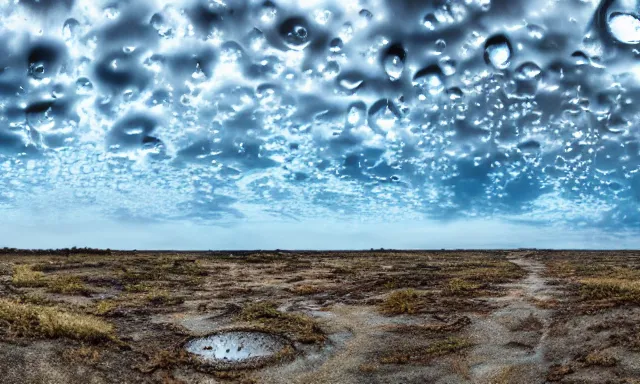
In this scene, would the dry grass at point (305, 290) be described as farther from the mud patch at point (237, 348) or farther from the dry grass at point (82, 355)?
the dry grass at point (82, 355)

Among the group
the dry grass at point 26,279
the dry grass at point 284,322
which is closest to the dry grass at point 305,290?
the dry grass at point 284,322

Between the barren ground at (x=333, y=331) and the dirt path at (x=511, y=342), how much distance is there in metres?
0.05

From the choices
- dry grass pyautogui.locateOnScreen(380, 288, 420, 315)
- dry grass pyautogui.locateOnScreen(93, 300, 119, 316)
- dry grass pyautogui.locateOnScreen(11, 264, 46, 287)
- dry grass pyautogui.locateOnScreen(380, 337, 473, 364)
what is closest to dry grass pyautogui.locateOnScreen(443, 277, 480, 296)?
dry grass pyautogui.locateOnScreen(380, 288, 420, 315)

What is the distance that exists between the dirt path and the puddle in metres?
7.08

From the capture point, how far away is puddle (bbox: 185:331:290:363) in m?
16.1

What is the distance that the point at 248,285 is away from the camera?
33.2m

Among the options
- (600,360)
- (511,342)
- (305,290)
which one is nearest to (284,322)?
(511,342)

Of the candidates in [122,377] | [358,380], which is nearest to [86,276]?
[122,377]

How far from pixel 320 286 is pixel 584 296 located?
16153mm

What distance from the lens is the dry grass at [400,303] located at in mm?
22766

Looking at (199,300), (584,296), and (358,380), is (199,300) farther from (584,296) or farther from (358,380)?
(584,296)

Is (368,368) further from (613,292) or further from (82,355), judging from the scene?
(613,292)

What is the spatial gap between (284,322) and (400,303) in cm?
681

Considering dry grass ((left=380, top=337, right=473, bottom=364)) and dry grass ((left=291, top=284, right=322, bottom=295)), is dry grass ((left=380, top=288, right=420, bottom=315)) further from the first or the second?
dry grass ((left=291, top=284, right=322, bottom=295))
